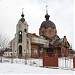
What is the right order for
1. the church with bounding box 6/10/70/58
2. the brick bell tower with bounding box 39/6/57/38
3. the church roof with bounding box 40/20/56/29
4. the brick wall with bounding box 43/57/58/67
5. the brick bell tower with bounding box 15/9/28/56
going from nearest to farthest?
1. the brick wall with bounding box 43/57/58/67
2. the church with bounding box 6/10/70/58
3. the brick bell tower with bounding box 15/9/28/56
4. the brick bell tower with bounding box 39/6/57/38
5. the church roof with bounding box 40/20/56/29

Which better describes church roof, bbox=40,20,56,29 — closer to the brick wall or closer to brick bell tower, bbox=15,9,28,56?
brick bell tower, bbox=15,9,28,56

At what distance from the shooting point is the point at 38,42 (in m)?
45.7

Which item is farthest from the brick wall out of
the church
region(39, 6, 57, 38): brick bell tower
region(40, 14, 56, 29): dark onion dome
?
region(40, 14, 56, 29): dark onion dome

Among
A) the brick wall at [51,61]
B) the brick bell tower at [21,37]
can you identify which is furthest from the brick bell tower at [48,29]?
the brick wall at [51,61]

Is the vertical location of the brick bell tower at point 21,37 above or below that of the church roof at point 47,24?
below

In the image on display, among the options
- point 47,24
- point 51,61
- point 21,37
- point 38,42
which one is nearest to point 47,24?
point 47,24

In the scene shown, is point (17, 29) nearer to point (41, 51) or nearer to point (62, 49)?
point (41, 51)

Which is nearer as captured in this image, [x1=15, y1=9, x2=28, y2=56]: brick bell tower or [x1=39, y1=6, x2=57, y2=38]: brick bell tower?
[x1=15, y1=9, x2=28, y2=56]: brick bell tower

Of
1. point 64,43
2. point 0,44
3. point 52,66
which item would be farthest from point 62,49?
point 52,66

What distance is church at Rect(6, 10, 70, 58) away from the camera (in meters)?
44.2

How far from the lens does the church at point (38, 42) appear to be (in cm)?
4424

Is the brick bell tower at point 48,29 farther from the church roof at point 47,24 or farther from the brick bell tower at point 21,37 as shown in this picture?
the brick bell tower at point 21,37

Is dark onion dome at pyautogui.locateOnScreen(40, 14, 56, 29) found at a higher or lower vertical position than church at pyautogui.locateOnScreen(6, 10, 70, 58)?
higher

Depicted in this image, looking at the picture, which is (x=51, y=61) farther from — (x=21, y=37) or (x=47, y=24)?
(x=47, y=24)
